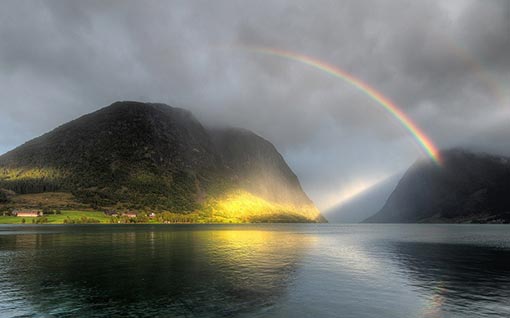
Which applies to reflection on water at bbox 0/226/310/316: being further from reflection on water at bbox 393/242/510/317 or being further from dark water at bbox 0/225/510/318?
reflection on water at bbox 393/242/510/317

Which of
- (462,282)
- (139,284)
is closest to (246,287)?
(139,284)

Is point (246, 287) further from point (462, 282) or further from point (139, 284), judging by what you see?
point (462, 282)

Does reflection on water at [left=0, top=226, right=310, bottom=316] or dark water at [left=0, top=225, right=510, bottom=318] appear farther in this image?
reflection on water at [left=0, top=226, right=310, bottom=316]

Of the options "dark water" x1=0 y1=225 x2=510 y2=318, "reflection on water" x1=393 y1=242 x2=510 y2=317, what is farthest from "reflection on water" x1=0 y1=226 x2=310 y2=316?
"reflection on water" x1=393 y1=242 x2=510 y2=317

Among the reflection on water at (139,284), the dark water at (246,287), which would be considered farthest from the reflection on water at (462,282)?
the reflection on water at (139,284)

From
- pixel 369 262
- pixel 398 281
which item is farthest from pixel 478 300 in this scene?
pixel 369 262

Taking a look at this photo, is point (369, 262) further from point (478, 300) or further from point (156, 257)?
point (156, 257)

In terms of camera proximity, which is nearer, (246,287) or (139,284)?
(246,287)

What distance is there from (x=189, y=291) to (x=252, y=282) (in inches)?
392

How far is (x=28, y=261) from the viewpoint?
69.6 m

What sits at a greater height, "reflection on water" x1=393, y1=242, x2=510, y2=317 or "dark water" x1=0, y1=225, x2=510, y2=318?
"dark water" x1=0, y1=225, x2=510, y2=318

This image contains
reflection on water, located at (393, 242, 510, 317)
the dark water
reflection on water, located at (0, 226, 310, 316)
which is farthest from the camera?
reflection on water, located at (393, 242, 510, 317)

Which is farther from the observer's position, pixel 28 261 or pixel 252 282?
pixel 28 261

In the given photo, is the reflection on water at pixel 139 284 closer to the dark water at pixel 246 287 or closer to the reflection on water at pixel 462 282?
the dark water at pixel 246 287
